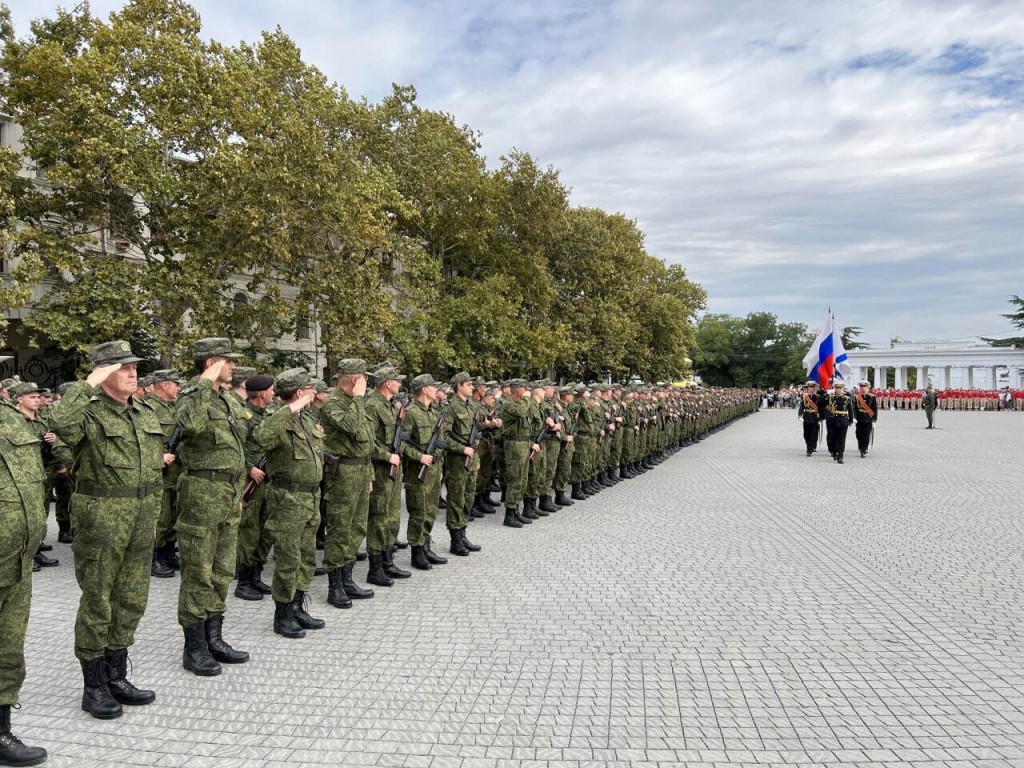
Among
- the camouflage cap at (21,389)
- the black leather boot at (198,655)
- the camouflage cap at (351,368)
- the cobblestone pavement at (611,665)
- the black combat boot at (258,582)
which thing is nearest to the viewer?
the cobblestone pavement at (611,665)

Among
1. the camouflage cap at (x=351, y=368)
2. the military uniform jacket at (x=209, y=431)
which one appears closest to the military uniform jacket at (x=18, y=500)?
the military uniform jacket at (x=209, y=431)

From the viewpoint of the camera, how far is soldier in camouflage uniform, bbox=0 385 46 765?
4.00 metres

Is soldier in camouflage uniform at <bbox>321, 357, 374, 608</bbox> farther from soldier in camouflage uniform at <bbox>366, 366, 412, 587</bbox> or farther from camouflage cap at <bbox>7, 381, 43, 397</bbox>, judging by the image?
camouflage cap at <bbox>7, 381, 43, 397</bbox>

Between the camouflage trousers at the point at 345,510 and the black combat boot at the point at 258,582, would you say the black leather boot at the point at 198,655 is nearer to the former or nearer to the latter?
the camouflage trousers at the point at 345,510

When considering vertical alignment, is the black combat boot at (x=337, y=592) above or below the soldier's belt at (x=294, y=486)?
below

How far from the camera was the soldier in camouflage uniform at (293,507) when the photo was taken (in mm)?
6012

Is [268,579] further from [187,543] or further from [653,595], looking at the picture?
[653,595]

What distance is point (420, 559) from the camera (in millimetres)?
8391

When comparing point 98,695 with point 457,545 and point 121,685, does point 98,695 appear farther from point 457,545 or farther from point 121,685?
point 457,545

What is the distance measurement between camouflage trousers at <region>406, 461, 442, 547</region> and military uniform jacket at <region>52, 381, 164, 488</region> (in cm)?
367

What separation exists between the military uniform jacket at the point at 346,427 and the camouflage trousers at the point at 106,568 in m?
2.15

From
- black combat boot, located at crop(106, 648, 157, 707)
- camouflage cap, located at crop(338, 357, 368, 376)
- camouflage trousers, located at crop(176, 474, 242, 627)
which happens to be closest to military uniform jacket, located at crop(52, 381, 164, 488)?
camouflage trousers, located at crop(176, 474, 242, 627)

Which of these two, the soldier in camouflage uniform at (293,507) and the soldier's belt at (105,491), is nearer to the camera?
the soldier's belt at (105,491)

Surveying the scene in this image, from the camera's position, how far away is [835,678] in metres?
5.14
